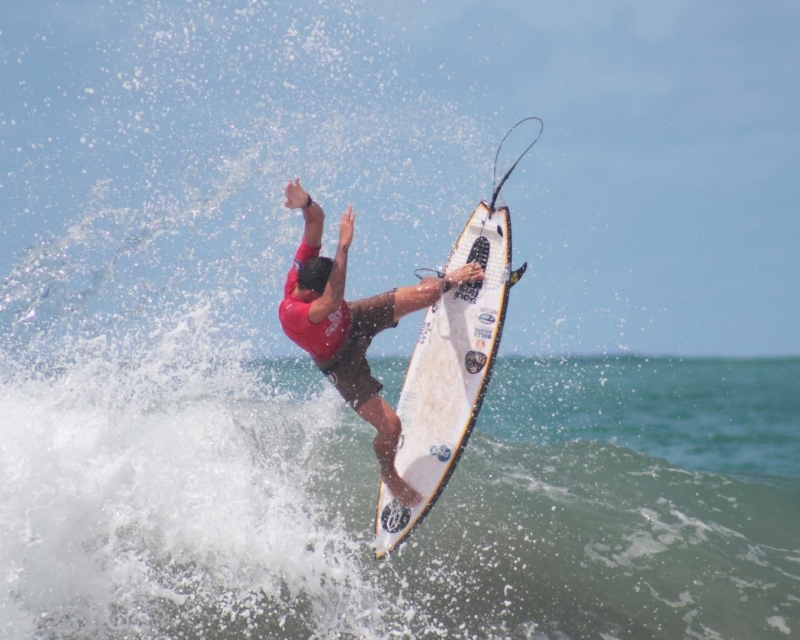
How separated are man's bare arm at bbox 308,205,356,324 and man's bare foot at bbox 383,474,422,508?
1753 millimetres

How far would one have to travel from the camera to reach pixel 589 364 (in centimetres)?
4041

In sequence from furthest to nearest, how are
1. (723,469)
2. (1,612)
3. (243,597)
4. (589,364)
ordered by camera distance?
(589,364) → (723,469) → (243,597) → (1,612)

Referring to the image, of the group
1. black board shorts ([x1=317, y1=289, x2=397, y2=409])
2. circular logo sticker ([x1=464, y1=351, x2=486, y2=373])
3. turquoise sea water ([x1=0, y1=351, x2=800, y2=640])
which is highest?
circular logo sticker ([x1=464, y1=351, x2=486, y2=373])

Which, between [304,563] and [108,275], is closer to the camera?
[304,563]

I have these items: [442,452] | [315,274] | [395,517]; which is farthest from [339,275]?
[395,517]

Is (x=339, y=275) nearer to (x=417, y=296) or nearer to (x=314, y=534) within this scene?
(x=417, y=296)

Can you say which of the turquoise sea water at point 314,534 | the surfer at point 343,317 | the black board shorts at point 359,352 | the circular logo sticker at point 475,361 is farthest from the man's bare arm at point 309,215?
the turquoise sea water at point 314,534

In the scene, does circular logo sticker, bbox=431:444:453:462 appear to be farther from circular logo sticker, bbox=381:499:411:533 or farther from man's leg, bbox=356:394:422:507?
circular logo sticker, bbox=381:499:411:533

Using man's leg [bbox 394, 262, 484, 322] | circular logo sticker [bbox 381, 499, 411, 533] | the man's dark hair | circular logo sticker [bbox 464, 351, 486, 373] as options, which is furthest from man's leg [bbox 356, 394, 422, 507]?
the man's dark hair

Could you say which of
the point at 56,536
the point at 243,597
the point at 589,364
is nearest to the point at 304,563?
the point at 243,597

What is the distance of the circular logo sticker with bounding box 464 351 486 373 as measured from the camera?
645 centimetres

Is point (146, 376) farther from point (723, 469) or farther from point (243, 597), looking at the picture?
point (723, 469)

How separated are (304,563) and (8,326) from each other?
468cm

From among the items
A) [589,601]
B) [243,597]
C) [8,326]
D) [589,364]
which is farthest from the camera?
[589,364]
